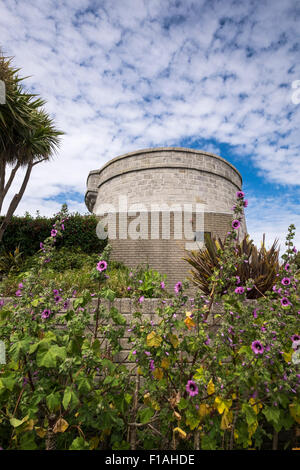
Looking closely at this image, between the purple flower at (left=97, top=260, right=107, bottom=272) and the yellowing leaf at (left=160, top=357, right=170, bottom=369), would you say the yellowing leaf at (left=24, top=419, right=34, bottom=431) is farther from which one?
the purple flower at (left=97, top=260, right=107, bottom=272)

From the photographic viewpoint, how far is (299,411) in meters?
1.96

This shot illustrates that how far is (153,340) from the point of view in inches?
80.4

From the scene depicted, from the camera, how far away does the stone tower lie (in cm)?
1041

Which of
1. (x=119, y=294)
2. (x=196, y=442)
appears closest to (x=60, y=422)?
(x=196, y=442)

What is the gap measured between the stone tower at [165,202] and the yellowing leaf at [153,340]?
25.1 ft

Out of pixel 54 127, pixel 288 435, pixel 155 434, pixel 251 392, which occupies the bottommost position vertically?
pixel 288 435

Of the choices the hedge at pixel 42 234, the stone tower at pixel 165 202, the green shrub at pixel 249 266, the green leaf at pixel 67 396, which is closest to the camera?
the green leaf at pixel 67 396

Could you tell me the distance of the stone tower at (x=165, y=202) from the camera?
410 inches

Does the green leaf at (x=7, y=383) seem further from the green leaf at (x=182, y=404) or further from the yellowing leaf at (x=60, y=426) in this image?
the green leaf at (x=182, y=404)

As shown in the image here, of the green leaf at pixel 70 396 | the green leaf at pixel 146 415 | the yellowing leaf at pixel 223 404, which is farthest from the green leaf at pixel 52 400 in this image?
the yellowing leaf at pixel 223 404

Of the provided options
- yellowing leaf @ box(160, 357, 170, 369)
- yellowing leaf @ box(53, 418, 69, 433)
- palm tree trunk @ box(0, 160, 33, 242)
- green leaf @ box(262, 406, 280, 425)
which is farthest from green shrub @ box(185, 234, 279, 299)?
palm tree trunk @ box(0, 160, 33, 242)

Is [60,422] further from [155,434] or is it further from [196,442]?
[196,442]

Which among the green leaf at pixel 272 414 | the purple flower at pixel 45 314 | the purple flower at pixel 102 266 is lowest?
the green leaf at pixel 272 414
